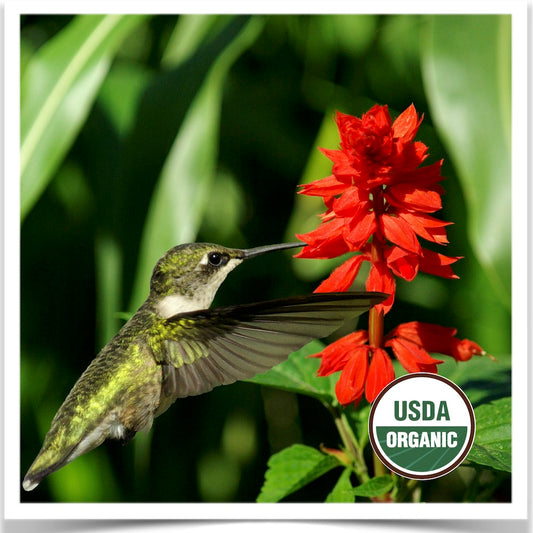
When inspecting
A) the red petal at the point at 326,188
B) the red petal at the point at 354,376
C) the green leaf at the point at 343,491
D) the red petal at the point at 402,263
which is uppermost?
the red petal at the point at 326,188

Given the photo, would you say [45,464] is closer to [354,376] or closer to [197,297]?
[197,297]

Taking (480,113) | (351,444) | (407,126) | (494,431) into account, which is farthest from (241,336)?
(480,113)

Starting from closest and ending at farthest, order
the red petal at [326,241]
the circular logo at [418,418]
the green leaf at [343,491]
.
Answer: the red petal at [326,241]
the green leaf at [343,491]
the circular logo at [418,418]

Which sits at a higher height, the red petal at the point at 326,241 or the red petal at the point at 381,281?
the red petal at the point at 326,241

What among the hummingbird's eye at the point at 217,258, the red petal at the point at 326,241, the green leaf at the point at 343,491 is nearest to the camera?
the red petal at the point at 326,241

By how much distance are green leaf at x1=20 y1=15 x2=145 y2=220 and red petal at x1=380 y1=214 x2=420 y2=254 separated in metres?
0.82

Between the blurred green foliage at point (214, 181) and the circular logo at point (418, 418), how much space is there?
0.09m

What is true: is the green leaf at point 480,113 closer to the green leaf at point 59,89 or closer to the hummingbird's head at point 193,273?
the hummingbird's head at point 193,273

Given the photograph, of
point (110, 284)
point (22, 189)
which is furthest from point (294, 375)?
point (22, 189)

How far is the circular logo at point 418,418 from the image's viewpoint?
1514 mm

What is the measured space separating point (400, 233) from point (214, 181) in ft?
3.42

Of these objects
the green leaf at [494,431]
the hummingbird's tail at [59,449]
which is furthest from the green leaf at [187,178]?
the green leaf at [494,431]
